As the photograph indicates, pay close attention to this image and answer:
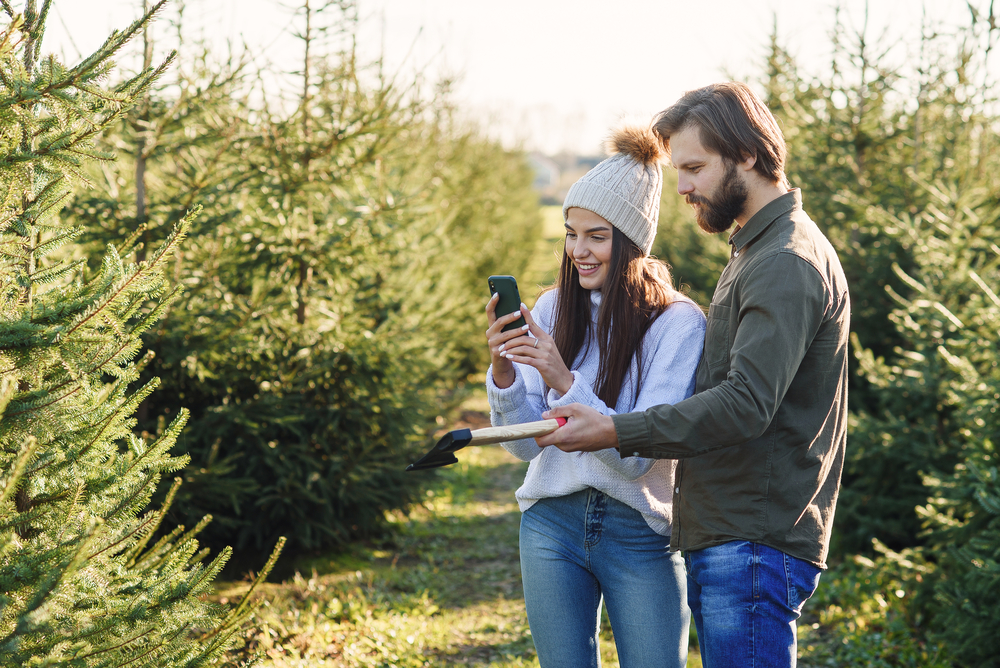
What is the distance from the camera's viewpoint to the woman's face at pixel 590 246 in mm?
2338

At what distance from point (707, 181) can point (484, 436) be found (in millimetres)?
931

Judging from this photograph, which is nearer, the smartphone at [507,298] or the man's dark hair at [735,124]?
the man's dark hair at [735,124]

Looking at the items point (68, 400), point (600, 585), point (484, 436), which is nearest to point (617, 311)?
point (484, 436)

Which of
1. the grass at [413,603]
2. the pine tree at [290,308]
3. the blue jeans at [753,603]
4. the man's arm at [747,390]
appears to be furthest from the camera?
the pine tree at [290,308]

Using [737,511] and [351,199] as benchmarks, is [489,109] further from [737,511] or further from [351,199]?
[737,511]

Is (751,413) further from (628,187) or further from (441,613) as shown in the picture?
(441,613)

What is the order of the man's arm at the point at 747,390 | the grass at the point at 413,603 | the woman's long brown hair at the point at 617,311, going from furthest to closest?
the grass at the point at 413,603
the woman's long brown hair at the point at 617,311
the man's arm at the point at 747,390

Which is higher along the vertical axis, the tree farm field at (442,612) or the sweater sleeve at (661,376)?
the sweater sleeve at (661,376)

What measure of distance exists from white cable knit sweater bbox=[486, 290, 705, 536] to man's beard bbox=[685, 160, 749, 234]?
334 mm

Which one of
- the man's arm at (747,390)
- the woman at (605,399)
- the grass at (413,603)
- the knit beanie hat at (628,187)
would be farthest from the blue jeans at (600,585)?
the grass at (413,603)

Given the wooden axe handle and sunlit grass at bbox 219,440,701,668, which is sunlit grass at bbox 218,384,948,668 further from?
the wooden axe handle

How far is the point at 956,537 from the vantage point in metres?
3.93

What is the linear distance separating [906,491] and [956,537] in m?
1.36

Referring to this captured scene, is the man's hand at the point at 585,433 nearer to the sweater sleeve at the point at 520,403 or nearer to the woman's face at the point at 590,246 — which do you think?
the sweater sleeve at the point at 520,403
